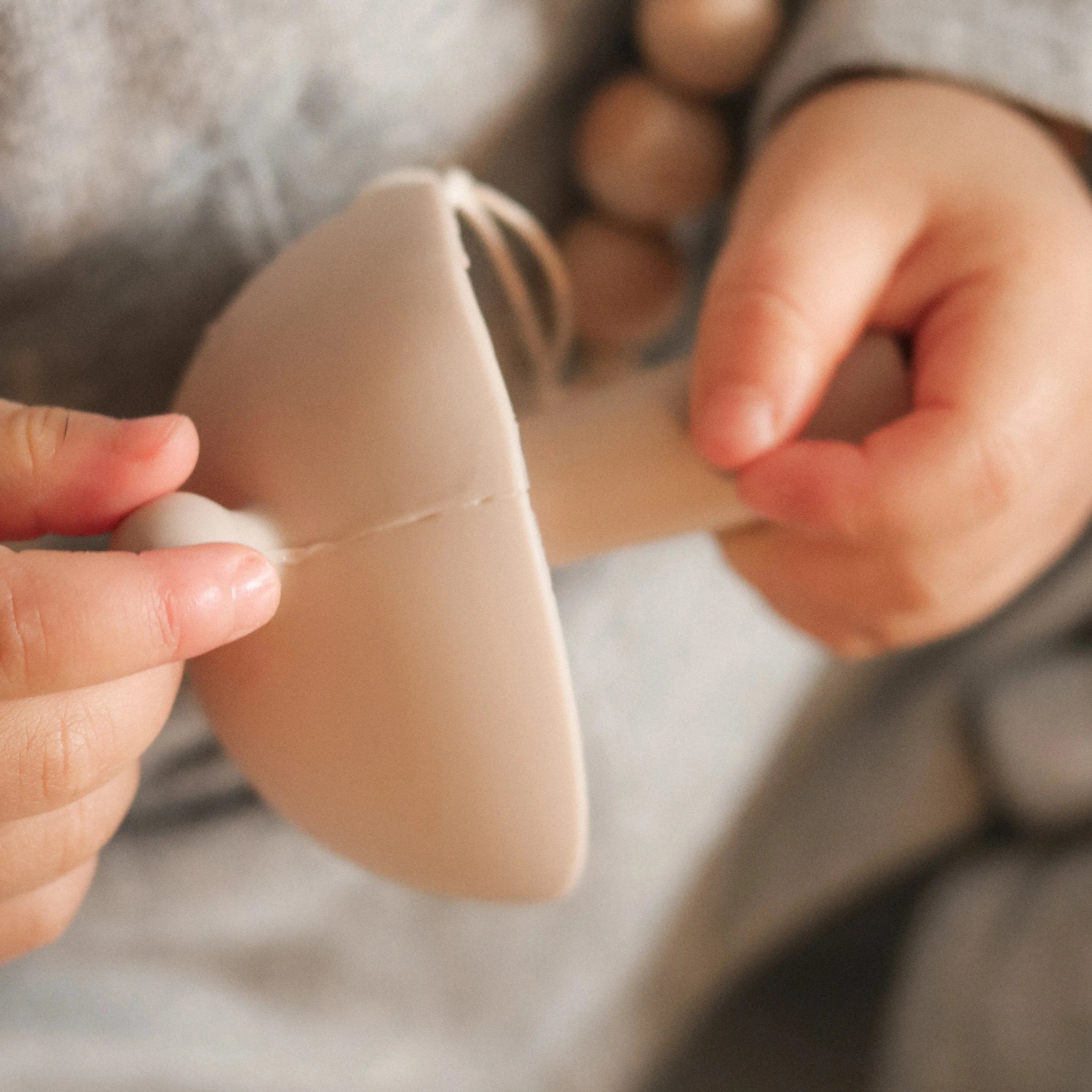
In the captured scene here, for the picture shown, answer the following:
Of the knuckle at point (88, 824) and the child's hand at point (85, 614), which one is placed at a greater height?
the child's hand at point (85, 614)

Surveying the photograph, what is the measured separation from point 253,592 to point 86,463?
0.05 meters

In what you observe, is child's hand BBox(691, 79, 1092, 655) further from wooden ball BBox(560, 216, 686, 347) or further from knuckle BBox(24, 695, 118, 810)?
knuckle BBox(24, 695, 118, 810)

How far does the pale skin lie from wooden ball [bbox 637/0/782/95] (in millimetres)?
49

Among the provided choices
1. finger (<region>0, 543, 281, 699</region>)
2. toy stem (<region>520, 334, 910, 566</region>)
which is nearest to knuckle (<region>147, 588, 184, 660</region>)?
finger (<region>0, 543, 281, 699</region>)

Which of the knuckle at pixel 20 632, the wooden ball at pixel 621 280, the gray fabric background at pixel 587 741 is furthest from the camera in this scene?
the wooden ball at pixel 621 280

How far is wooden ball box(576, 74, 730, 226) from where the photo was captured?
1.34ft

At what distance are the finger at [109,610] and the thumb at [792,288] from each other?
0.46 feet

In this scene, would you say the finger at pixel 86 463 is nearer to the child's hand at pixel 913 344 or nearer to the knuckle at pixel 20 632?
the knuckle at pixel 20 632

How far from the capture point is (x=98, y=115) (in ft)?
0.97

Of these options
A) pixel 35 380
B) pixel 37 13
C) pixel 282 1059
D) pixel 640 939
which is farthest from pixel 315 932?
pixel 37 13

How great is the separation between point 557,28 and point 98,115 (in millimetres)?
180

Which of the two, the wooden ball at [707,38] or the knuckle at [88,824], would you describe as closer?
the knuckle at [88,824]

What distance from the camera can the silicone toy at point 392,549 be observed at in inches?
8.6

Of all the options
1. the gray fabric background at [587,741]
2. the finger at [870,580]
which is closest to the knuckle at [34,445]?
the gray fabric background at [587,741]
